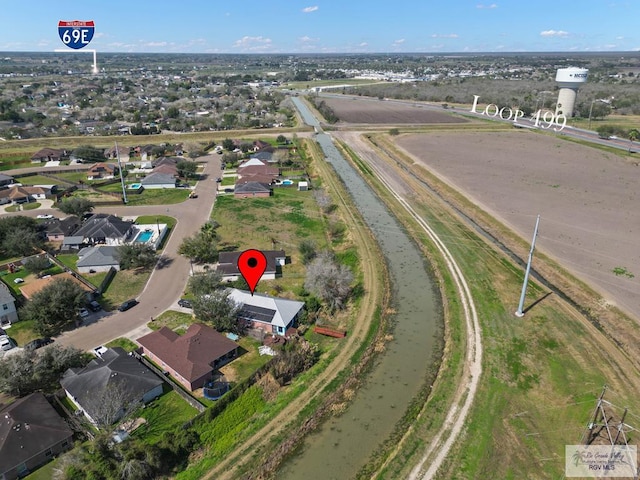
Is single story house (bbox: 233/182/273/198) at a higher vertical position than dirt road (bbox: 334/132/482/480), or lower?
higher

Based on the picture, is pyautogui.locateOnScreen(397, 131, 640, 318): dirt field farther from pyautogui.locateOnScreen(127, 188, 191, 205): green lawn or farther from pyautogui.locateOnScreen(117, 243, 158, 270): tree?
pyautogui.locateOnScreen(127, 188, 191, 205): green lawn

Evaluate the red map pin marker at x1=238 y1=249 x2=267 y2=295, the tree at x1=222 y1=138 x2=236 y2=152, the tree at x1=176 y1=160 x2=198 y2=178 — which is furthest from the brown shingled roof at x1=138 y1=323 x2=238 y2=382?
the tree at x1=222 y1=138 x2=236 y2=152

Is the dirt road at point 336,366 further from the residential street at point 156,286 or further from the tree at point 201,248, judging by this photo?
the tree at point 201,248

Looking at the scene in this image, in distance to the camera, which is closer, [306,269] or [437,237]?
[306,269]

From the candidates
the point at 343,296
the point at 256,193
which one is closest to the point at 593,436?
the point at 343,296

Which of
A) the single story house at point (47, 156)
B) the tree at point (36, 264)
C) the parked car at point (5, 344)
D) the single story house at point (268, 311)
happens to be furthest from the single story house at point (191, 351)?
the single story house at point (47, 156)

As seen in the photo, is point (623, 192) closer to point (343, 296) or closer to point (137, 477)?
point (343, 296)
